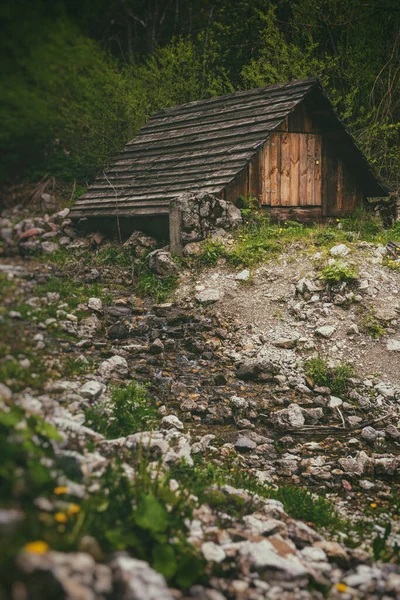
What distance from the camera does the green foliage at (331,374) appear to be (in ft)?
21.9

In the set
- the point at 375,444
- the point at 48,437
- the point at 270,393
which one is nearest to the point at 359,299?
the point at 270,393

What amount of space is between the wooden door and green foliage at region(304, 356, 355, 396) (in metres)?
4.95

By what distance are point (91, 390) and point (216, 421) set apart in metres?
1.70

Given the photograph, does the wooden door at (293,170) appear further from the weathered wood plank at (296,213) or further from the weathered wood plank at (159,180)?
the weathered wood plank at (159,180)

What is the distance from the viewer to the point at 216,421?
5.87m

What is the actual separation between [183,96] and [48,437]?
15.3 metres

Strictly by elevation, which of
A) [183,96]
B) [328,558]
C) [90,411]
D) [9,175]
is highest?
[183,96]

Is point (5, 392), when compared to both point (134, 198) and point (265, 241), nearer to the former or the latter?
point (265, 241)

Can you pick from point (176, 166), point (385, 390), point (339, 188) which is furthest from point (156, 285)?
point (339, 188)

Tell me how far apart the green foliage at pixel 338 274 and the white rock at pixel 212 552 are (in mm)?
5511

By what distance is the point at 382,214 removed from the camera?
12.9 m

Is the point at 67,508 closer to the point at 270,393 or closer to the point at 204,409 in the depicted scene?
the point at 204,409

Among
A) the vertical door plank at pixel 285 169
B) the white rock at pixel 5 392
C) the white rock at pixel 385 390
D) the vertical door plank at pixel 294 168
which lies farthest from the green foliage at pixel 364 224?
the white rock at pixel 5 392

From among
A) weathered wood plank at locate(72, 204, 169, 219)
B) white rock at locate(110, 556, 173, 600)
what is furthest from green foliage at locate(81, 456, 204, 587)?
weathered wood plank at locate(72, 204, 169, 219)
